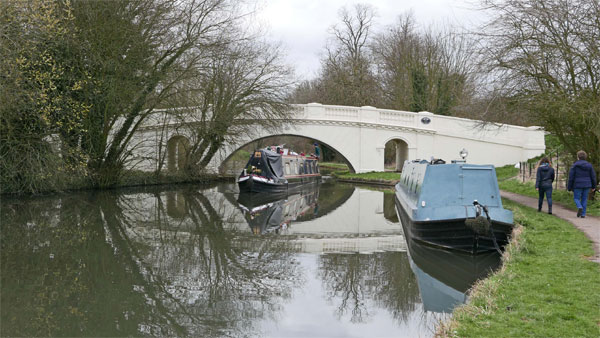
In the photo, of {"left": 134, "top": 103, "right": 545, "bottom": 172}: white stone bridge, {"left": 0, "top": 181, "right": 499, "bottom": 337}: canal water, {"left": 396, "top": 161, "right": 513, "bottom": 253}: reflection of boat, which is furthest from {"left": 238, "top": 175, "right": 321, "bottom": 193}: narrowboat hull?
{"left": 396, "top": 161, "right": 513, "bottom": 253}: reflection of boat

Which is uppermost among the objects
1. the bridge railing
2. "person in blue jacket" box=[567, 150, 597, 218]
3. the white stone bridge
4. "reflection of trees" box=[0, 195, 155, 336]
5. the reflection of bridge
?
the bridge railing

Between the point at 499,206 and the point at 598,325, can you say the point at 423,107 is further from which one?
the point at 598,325

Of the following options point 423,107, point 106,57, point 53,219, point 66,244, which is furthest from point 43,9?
point 423,107

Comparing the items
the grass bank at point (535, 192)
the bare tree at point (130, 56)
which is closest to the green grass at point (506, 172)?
the grass bank at point (535, 192)

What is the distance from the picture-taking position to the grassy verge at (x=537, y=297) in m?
3.67

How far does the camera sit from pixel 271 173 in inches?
758

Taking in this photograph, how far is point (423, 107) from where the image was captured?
104ft

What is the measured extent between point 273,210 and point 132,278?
8047 millimetres

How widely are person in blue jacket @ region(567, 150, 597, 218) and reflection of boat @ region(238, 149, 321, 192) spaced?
1113 cm

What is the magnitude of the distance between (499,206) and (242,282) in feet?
14.4

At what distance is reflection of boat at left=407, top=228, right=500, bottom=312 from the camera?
17.9 feet

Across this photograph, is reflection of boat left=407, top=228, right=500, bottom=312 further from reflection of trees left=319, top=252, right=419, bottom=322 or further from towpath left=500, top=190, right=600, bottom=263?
towpath left=500, top=190, right=600, bottom=263

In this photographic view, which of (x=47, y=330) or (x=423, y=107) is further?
(x=423, y=107)

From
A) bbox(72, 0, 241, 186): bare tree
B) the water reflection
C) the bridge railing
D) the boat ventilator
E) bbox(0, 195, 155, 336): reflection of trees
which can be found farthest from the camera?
the bridge railing
